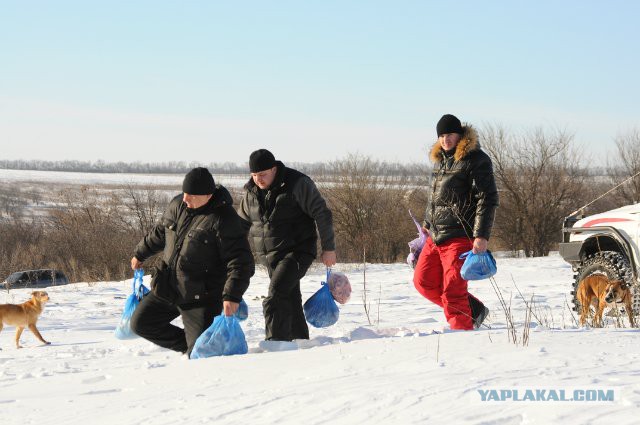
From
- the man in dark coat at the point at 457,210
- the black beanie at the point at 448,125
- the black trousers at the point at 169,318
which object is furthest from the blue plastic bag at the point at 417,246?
the black trousers at the point at 169,318

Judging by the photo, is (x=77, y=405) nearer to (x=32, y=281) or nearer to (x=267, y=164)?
(x=267, y=164)

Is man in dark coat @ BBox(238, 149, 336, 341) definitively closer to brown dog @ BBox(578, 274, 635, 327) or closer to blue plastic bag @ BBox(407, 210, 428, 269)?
blue plastic bag @ BBox(407, 210, 428, 269)

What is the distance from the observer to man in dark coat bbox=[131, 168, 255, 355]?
19.5ft

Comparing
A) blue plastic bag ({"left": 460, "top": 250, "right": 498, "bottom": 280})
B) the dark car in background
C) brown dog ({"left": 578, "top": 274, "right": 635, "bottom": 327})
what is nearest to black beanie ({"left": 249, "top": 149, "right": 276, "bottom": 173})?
blue plastic bag ({"left": 460, "top": 250, "right": 498, "bottom": 280})

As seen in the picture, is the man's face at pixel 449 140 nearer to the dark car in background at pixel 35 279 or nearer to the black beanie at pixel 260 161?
the black beanie at pixel 260 161

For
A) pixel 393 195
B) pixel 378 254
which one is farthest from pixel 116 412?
pixel 393 195

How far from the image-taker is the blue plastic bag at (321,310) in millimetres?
6883

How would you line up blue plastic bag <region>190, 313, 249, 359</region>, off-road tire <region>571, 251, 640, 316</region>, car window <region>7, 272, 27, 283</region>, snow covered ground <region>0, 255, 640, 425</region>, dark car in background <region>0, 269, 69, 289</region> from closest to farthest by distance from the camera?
snow covered ground <region>0, 255, 640, 425</region> → blue plastic bag <region>190, 313, 249, 359</region> → off-road tire <region>571, 251, 640, 316</region> → dark car in background <region>0, 269, 69, 289</region> → car window <region>7, 272, 27, 283</region>

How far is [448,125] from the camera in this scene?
639 cm

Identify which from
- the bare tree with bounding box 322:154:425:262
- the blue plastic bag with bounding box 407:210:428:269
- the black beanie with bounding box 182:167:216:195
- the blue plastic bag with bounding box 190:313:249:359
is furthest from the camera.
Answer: the bare tree with bounding box 322:154:425:262

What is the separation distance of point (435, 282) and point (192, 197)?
6.88 feet

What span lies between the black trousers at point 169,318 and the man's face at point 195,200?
0.74 metres

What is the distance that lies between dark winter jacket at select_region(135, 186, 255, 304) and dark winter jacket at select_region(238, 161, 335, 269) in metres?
0.37

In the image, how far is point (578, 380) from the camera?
3.96 meters
